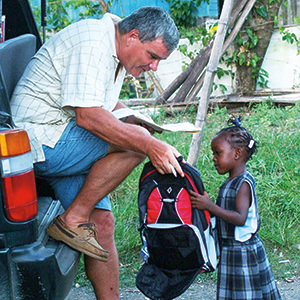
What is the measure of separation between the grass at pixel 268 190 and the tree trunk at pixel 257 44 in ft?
4.98

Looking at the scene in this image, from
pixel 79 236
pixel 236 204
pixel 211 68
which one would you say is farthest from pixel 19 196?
pixel 211 68

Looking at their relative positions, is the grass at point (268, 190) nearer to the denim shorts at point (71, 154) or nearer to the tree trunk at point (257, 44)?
the denim shorts at point (71, 154)

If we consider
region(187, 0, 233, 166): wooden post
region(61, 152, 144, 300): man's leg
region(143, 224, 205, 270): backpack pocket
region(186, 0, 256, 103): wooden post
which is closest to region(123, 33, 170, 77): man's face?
region(61, 152, 144, 300): man's leg

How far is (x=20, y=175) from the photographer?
2.08m

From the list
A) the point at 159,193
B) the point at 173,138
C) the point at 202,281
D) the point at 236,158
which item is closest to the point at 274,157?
the point at 173,138

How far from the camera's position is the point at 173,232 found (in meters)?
2.74

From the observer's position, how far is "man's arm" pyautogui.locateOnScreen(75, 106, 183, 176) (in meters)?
2.54

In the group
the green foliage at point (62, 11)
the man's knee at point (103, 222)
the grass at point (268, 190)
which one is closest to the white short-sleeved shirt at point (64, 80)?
the man's knee at point (103, 222)

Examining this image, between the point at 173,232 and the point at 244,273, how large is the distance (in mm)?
512

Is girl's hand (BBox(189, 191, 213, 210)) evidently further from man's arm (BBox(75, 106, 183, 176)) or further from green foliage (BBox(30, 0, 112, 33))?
green foliage (BBox(30, 0, 112, 33))

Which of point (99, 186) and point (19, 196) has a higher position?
point (19, 196)

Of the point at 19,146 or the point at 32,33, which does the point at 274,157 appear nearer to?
the point at 32,33

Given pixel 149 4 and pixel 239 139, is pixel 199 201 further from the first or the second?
pixel 149 4

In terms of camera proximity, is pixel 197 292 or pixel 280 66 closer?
pixel 197 292
